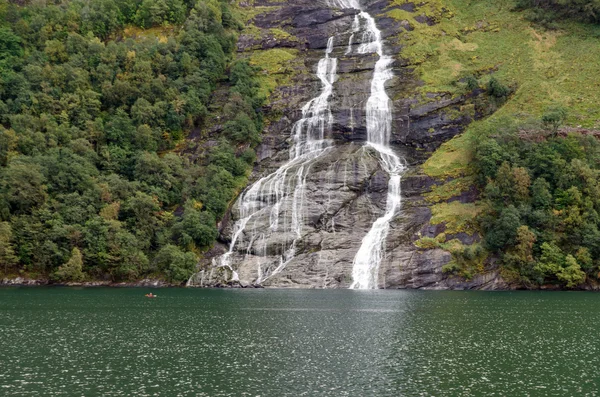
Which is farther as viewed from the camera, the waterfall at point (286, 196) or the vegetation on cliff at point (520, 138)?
the waterfall at point (286, 196)

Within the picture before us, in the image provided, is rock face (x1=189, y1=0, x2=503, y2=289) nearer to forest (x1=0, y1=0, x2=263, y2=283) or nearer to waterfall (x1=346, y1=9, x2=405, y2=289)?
waterfall (x1=346, y1=9, x2=405, y2=289)

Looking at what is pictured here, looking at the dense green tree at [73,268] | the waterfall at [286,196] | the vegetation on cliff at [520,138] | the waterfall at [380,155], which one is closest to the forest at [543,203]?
the vegetation on cliff at [520,138]

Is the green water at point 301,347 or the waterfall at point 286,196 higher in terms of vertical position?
the waterfall at point 286,196

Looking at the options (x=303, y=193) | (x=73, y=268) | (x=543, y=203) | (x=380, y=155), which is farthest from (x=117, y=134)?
(x=543, y=203)

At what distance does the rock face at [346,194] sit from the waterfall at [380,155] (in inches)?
37.4

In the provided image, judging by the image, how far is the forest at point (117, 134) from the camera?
82.8 meters

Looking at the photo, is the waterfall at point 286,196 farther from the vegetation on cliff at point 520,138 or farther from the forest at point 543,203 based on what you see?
the forest at point 543,203

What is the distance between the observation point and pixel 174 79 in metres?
116

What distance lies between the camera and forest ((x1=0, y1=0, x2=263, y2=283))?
3258 inches

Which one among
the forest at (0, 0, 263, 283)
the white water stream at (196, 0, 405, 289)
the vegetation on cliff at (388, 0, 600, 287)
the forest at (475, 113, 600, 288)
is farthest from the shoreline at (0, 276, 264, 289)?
the forest at (475, 113, 600, 288)

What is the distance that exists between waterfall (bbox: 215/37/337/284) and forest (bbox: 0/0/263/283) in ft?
13.6

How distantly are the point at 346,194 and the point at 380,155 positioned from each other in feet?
40.2

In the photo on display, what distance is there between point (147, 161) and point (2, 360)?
210ft

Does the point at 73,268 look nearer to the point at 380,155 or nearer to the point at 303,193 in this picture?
the point at 303,193
